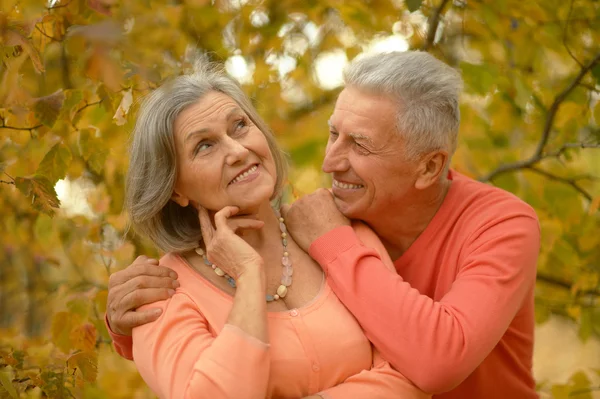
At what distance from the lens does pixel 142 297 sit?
1979mm

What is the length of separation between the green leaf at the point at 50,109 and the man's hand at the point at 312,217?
787 millimetres

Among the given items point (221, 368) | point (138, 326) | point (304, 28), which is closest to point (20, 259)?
point (304, 28)

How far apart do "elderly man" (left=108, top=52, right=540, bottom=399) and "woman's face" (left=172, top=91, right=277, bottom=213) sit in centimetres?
26

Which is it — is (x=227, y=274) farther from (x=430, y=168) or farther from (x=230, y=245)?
(x=430, y=168)

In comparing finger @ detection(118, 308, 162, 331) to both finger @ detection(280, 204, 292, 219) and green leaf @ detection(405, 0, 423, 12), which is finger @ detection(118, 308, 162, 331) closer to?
finger @ detection(280, 204, 292, 219)

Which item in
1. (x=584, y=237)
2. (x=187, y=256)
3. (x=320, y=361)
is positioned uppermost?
(x=187, y=256)

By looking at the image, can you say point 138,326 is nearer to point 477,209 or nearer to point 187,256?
point 187,256

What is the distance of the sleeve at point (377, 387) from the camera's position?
6.40ft

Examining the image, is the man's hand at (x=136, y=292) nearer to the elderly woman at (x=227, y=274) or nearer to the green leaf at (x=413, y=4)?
the elderly woman at (x=227, y=274)

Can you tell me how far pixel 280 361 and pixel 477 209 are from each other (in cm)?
85

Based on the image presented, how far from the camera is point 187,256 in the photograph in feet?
7.20

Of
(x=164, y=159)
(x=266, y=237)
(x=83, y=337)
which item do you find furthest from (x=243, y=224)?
(x=83, y=337)

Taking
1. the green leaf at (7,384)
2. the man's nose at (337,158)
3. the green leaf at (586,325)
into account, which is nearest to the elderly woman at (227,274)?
the man's nose at (337,158)

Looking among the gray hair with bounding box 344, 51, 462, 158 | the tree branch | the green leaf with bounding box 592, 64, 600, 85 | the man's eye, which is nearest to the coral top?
the man's eye
